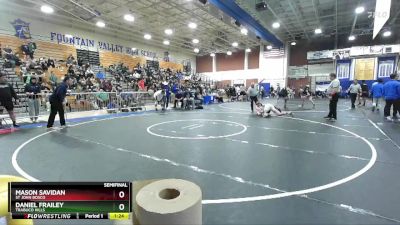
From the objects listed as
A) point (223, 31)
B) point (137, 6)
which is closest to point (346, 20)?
point (223, 31)

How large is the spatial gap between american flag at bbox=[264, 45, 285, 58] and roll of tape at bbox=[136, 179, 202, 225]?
29768mm

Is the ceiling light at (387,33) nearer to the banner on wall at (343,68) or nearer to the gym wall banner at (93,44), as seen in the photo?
the banner on wall at (343,68)

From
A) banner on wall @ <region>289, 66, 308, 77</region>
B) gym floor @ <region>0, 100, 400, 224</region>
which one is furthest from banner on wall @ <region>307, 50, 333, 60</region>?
gym floor @ <region>0, 100, 400, 224</region>

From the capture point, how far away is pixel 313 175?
355 centimetres

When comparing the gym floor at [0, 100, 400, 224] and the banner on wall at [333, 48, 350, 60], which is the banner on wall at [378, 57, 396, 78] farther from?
the gym floor at [0, 100, 400, 224]

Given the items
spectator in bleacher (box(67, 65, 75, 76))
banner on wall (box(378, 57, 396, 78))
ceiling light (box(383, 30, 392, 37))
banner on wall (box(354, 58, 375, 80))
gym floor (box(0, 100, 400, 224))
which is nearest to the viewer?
gym floor (box(0, 100, 400, 224))

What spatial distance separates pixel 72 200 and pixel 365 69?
100 feet

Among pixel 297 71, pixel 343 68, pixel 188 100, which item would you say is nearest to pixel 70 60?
pixel 188 100

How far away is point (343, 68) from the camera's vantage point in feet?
86.8

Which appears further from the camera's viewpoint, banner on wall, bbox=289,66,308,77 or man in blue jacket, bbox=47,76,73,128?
banner on wall, bbox=289,66,308,77

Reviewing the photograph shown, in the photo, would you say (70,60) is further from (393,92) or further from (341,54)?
(341,54)

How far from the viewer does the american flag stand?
2865 centimetres

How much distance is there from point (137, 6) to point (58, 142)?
12.8 m

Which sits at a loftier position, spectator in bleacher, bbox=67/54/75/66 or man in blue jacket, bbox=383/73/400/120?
spectator in bleacher, bbox=67/54/75/66
